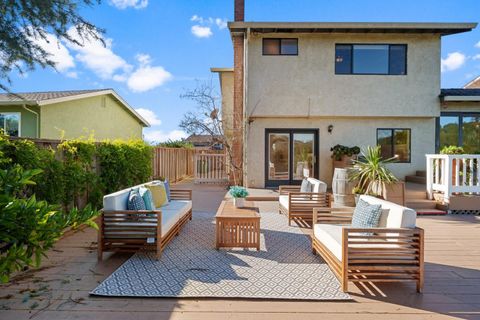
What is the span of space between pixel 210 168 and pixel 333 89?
19.9ft

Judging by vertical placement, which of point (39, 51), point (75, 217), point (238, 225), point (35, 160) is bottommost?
point (238, 225)

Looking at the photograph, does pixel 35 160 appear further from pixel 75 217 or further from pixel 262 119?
pixel 262 119

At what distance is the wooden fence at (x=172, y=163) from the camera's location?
1336cm

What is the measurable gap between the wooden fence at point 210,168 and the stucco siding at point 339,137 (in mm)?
2530

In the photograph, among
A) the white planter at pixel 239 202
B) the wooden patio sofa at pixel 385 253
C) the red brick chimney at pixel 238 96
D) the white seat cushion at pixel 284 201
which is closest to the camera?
the wooden patio sofa at pixel 385 253

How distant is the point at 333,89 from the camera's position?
11.2m

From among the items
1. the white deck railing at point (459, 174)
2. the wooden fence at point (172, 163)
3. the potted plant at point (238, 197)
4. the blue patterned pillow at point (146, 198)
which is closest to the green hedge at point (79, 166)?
the blue patterned pillow at point (146, 198)

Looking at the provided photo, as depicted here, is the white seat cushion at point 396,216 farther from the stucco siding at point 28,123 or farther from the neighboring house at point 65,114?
the stucco siding at point 28,123

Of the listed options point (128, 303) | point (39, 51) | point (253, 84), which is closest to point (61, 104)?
point (253, 84)

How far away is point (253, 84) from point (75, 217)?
9261 millimetres

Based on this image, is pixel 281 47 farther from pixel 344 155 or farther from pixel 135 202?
pixel 135 202

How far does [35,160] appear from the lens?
5.03 metres

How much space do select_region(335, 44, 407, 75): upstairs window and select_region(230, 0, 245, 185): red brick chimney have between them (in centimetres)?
350

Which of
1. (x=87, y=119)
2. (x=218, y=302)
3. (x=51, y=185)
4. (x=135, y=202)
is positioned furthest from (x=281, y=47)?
(x=218, y=302)
